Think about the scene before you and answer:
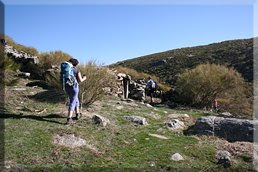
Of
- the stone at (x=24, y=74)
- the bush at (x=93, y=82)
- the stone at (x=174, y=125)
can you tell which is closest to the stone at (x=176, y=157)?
the stone at (x=174, y=125)

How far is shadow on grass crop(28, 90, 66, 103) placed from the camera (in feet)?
36.3

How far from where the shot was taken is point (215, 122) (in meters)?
9.46

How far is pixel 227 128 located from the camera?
9195mm

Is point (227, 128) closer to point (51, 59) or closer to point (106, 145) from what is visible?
point (106, 145)

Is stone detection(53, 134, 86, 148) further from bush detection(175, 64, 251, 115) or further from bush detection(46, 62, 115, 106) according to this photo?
bush detection(175, 64, 251, 115)

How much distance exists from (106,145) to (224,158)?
7.97ft

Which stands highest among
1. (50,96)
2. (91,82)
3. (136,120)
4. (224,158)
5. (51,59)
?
(51,59)

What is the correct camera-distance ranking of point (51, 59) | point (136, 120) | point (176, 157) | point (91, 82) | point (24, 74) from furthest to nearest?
point (51, 59)
point (24, 74)
point (91, 82)
point (136, 120)
point (176, 157)

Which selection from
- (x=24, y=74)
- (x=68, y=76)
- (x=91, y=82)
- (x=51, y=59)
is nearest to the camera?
(x=68, y=76)

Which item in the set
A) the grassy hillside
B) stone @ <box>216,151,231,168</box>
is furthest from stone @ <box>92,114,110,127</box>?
the grassy hillside

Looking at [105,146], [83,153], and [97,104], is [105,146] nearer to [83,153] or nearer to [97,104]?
[83,153]

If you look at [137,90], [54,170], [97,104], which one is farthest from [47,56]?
[54,170]

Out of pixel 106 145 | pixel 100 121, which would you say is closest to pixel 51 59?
pixel 100 121

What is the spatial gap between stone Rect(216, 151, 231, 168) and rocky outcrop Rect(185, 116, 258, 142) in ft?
4.45
